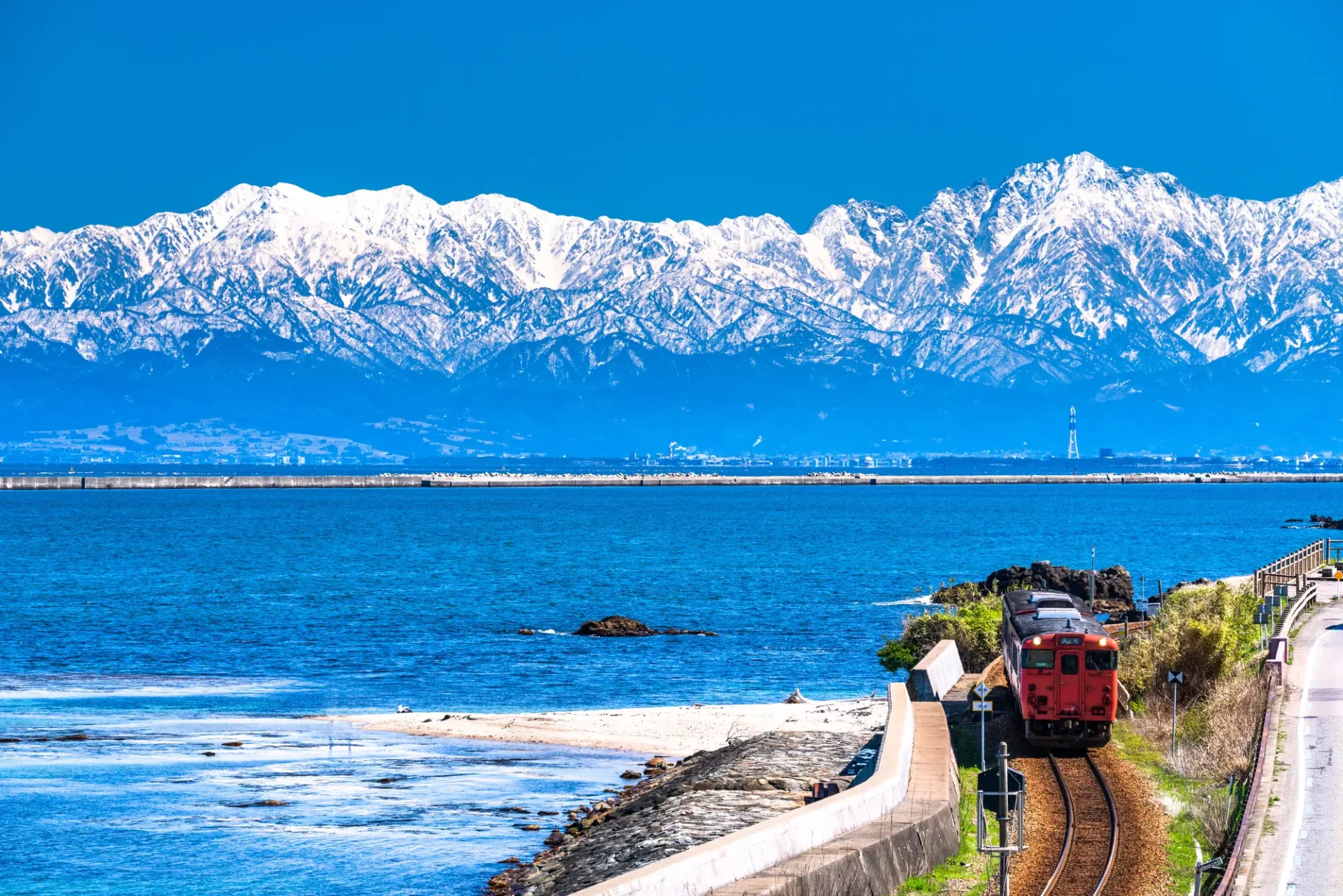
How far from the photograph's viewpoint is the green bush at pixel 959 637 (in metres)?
54.7

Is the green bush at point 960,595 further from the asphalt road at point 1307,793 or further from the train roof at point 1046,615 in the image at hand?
the train roof at point 1046,615

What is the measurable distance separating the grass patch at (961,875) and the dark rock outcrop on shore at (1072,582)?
160 feet

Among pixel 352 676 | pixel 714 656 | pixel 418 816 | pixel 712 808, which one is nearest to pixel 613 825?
pixel 712 808

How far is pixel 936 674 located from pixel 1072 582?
127 feet

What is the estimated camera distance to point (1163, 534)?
177 metres

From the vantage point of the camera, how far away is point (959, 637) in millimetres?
55406

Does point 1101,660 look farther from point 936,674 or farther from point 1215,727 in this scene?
point 936,674

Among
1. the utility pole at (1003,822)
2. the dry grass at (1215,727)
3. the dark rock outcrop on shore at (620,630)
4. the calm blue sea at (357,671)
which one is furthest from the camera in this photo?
the dark rock outcrop on shore at (620,630)

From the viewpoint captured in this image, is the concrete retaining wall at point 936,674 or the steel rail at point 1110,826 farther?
the concrete retaining wall at point 936,674

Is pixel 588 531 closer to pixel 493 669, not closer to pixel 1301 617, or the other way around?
pixel 493 669

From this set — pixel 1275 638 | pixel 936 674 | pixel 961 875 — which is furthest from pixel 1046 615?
pixel 961 875

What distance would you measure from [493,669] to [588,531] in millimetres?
114200

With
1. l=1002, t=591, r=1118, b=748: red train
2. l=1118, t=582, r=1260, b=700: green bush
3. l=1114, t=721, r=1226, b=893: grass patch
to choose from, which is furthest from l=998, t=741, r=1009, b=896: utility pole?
l=1118, t=582, r=1260, b=700: green bush

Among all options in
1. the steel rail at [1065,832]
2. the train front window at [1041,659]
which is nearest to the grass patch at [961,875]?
the steel rail at [1065,832]
